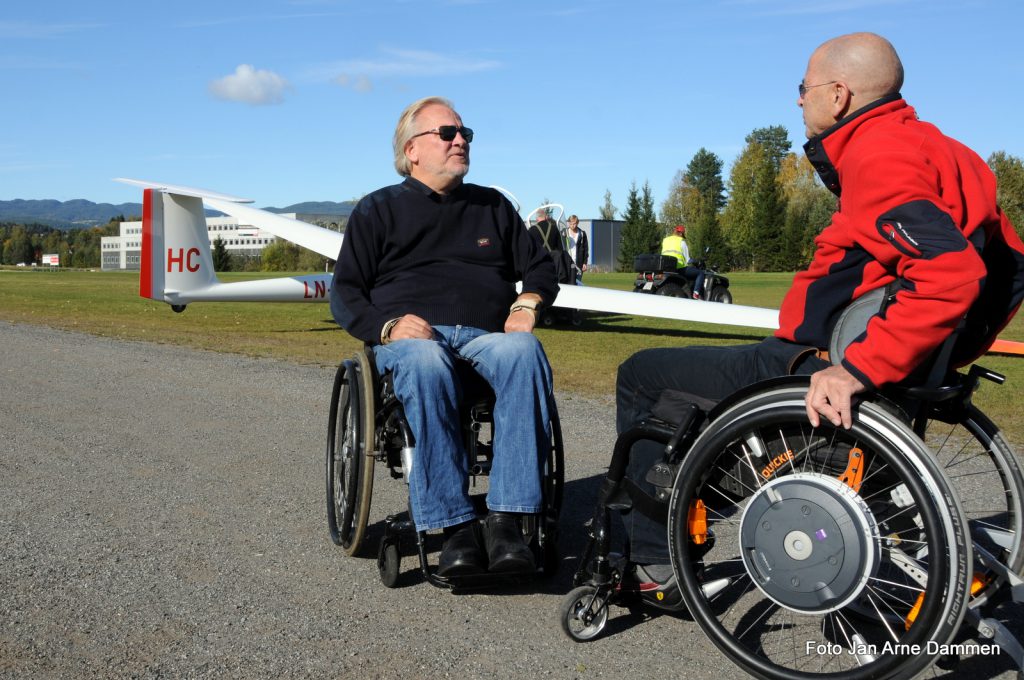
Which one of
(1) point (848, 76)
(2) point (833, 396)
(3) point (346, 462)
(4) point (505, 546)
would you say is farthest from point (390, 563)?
(1) point (848, 76)

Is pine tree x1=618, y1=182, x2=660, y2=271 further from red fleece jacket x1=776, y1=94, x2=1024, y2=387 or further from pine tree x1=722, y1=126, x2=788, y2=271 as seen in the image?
red fleece jacket x1=776, y1=94, x2=1024, y2=387

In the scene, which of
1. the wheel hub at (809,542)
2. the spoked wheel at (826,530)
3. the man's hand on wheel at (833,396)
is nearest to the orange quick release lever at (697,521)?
the spoked wheel at (826,530)

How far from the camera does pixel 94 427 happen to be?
6.02m

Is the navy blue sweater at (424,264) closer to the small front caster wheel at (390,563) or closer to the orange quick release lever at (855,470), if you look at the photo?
the small front caster wheel at (390,563)

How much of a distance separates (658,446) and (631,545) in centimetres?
30

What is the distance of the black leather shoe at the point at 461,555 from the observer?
2.97 m

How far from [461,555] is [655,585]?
0.60 metres

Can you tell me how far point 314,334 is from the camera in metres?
13.3

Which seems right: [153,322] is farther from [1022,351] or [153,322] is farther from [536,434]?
[536,434]

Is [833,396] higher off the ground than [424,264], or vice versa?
[424,264]

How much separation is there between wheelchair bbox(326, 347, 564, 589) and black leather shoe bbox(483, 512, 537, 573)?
0.04 meters

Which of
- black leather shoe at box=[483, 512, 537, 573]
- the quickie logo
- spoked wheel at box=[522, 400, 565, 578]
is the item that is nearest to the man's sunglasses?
spoked wheel at box=[522, 400, 565, 578]

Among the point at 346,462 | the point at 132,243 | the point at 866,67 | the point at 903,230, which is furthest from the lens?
the point at 132,243

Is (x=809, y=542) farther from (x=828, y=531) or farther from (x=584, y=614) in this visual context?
(x=584, y=614)
